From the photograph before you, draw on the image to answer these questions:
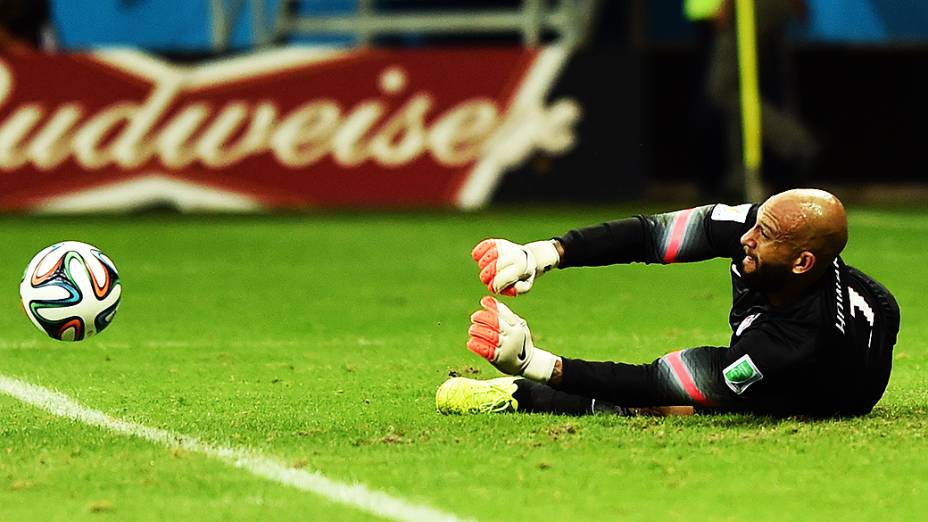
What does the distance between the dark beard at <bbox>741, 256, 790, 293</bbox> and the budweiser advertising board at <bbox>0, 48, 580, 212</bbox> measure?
9932 mm

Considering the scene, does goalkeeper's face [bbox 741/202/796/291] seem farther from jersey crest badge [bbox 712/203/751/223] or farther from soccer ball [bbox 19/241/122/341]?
soccer ball [bbox 19/241/122/341]

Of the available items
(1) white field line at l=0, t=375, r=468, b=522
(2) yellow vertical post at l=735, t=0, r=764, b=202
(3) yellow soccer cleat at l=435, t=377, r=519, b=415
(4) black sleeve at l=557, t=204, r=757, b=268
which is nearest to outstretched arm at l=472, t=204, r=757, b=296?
(4) black sleeve at l=557, t=204, r=757, b=268

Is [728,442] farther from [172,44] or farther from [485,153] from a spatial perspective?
[172,44]

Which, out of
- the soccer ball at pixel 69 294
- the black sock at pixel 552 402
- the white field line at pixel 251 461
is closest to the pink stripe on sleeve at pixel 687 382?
the black sock at pixel 552 402

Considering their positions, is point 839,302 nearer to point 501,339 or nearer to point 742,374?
point 742,374

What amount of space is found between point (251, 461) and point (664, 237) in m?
1.73

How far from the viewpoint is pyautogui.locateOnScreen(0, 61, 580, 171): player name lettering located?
15.8 m

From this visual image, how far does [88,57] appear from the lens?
15969 millimetres

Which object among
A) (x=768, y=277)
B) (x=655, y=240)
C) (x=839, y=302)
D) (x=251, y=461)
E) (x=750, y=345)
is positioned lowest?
(x=251, y=461)


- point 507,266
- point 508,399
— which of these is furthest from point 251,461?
point 508,399

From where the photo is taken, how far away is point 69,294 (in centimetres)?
707

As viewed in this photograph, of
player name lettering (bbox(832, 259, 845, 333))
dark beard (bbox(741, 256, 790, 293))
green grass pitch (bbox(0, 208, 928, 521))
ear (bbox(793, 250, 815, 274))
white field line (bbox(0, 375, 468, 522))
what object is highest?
ear (bbox(793, 250, 815, 274))

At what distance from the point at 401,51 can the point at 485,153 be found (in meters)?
1.16

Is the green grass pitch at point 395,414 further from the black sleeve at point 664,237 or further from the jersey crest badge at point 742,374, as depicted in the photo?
the black sleeve at point 664,237
